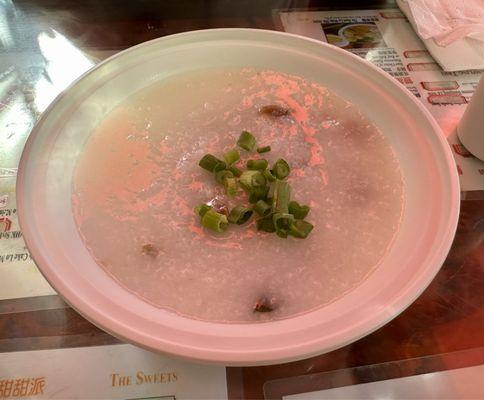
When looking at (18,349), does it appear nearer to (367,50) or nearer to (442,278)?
(442,278)

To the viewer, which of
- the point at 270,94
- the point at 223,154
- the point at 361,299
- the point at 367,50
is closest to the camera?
the point at 361,299

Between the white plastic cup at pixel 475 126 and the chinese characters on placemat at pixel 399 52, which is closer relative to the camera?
the white plastic cup at pixel 475 126

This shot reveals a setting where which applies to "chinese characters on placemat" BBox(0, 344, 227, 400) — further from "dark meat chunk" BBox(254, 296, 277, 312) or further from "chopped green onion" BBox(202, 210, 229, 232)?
"chopped green onion" BBox(202, 210, 229, 232)

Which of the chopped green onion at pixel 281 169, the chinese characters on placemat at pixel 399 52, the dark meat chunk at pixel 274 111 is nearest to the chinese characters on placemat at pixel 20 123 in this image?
the chopped green onion at pixel 281 169

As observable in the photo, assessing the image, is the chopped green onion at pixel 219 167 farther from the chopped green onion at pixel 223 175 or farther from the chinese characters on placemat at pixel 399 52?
the chinese characters on placemat at pixel 399 52

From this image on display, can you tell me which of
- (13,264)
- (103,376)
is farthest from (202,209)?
(13,264)

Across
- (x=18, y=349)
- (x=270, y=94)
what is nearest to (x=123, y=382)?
(x=18, y=349)
